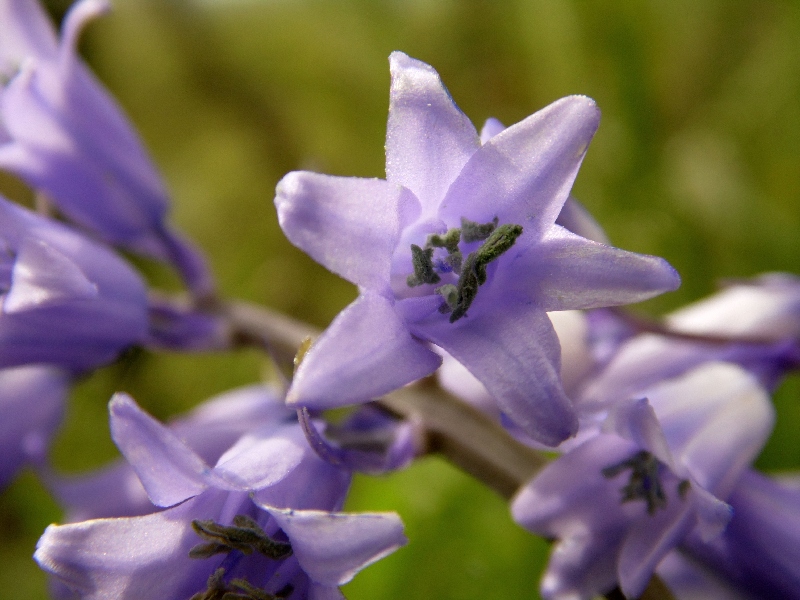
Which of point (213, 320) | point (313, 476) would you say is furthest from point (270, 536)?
point (213, 320)

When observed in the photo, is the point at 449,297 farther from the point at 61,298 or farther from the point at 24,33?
the point at 24,33

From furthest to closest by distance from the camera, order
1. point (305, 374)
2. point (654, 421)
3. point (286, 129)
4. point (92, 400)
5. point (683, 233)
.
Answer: point (286, 129)
point (92, 400)
point (683, 233)
point (654, 421)
point (305, 374)

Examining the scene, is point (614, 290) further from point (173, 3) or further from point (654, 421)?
point (173, 3)

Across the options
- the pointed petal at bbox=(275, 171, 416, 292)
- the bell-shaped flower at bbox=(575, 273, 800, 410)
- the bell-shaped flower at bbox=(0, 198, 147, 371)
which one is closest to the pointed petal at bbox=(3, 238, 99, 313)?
the bell-shaped flower at bbox=(0, 198, 147, 371)

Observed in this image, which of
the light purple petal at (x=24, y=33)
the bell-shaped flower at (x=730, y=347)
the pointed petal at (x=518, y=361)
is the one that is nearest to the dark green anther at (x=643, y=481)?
the bell-shaped flower at (x=730, y=347)

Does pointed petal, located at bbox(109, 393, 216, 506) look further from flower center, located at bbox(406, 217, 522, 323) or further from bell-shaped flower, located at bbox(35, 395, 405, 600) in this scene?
flower center, located at bbox(406, 217, 522, 323)

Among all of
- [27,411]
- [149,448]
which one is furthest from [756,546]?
[27,411]
